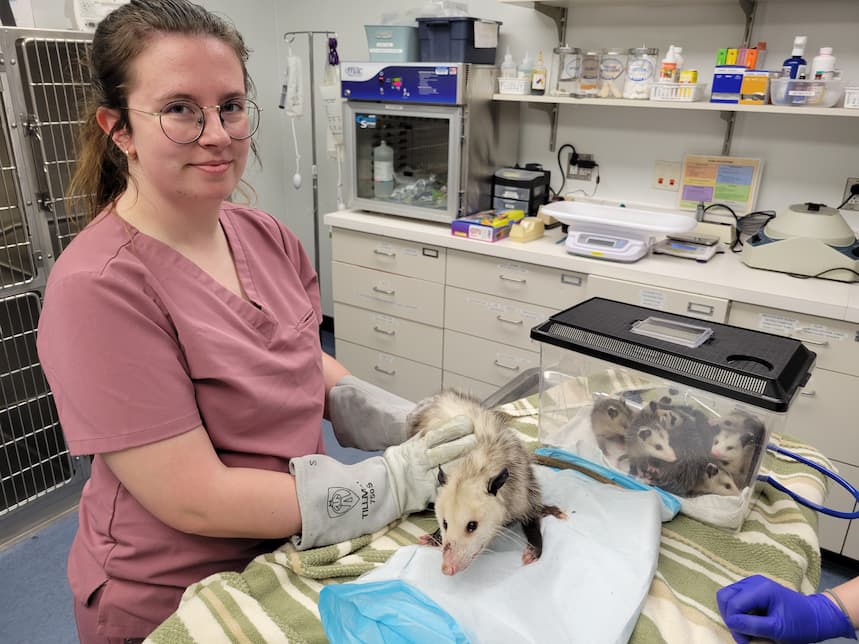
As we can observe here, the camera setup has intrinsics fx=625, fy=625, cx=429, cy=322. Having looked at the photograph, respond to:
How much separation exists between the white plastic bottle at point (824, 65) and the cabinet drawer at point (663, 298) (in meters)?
0.87

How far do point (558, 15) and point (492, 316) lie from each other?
1426mm

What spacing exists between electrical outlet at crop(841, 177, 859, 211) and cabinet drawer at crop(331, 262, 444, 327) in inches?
66.3

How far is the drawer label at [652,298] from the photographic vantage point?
7.57 feet

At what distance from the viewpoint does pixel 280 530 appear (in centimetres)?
92

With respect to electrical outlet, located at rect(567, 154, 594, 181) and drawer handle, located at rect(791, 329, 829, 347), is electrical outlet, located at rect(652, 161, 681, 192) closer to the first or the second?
electrical outlet, located at rect(567, 154, 594, 181)

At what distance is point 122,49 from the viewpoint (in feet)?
2.98

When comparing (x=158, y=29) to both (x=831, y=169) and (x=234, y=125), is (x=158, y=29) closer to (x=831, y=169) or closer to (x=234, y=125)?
(x=234, y=125)

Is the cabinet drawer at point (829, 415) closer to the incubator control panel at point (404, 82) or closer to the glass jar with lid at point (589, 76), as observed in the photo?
the glass jar with lid at point (589, 76)

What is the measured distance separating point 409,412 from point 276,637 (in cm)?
55

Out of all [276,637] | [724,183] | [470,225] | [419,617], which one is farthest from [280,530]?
[724,183]

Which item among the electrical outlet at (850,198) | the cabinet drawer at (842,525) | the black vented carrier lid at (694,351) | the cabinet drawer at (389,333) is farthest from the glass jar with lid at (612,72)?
the black vented carrier lid at (694,351)

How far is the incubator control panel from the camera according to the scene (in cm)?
265

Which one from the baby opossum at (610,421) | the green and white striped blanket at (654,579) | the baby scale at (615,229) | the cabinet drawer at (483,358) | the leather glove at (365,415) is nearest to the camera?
the green and white striped blanket at (654,579)

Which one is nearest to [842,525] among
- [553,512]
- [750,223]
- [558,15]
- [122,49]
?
[750,223]
